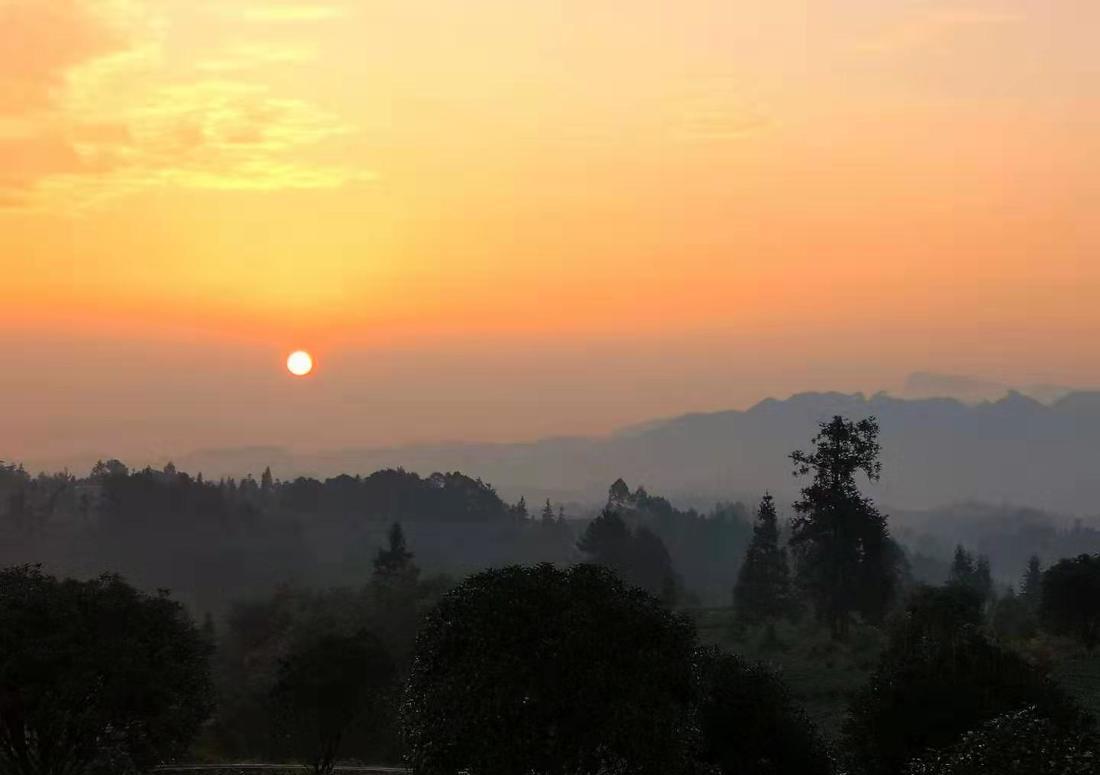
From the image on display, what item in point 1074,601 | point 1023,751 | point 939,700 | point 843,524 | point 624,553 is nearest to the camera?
point 1023,751

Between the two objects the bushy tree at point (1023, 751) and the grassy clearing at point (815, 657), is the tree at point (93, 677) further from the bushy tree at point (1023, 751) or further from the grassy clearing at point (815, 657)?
the grassy clearing at point (815, 657)

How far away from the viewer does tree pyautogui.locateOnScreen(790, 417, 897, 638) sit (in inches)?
3337

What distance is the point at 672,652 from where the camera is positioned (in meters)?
31.4

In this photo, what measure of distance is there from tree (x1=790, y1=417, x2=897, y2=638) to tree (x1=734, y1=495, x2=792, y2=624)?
2490 centimetres

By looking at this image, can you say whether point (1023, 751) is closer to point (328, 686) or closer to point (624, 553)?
point (328, 686)

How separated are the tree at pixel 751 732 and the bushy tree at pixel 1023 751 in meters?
7.70

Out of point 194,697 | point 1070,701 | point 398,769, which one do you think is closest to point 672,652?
point 1070,701

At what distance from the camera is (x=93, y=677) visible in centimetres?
3562

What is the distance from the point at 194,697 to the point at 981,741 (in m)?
25.8

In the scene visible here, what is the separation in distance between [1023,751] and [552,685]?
1148 centimetres

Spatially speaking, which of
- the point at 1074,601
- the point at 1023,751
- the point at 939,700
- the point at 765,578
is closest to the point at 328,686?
the point at 939,700

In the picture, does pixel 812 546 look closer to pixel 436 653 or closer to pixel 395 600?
pixel 395 600

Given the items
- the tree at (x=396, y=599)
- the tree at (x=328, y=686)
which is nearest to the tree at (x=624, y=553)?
the tree at (x=396, y=599)

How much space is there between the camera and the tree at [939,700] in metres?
35.4
